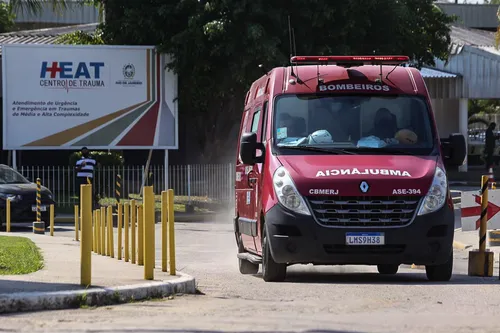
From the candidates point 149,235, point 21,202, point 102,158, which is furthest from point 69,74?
point 149,235

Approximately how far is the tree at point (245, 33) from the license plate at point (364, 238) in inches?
663

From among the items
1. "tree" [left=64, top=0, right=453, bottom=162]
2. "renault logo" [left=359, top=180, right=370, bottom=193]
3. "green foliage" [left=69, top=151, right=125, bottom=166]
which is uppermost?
"tree" [left=64, top=0, right=453, bottom=162]

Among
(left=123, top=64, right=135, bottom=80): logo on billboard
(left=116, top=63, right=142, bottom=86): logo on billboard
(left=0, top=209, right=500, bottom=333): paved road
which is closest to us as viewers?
(left=0, top=209, right=500, bottom=333): paved road

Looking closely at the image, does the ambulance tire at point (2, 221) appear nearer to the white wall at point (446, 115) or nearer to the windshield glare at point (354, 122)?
the windshield glare at point (354, 122)

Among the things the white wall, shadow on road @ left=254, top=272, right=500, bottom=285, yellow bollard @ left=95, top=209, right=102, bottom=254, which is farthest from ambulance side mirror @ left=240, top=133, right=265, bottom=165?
the white wall

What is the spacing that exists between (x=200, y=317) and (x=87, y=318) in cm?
91

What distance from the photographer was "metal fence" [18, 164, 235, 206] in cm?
3116

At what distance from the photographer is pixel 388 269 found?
14203 mm

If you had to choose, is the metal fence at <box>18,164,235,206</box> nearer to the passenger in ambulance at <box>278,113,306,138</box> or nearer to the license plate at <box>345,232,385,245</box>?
the passenger in ambulance at <box>278,113,306,138</box>

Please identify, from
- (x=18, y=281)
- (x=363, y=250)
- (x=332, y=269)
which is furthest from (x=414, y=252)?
(x=18, y=281)

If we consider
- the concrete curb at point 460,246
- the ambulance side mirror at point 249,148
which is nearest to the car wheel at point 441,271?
the ambulance side mirror at point 249,148

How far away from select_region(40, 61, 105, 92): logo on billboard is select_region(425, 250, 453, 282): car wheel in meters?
20.6

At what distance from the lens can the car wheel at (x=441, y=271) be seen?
41.7 feet

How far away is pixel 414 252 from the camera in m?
12.2
